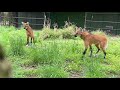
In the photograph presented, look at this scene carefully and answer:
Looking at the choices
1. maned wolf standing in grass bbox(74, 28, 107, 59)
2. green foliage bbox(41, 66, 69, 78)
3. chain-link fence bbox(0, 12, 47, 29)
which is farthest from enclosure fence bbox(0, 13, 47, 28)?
green foliage bbox(41, 66, 69, 78)

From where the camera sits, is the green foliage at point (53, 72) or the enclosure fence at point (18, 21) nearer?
the green foliage at point (53, 72)

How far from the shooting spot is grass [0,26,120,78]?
120 inches

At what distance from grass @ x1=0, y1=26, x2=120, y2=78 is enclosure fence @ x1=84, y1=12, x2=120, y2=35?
0.12m

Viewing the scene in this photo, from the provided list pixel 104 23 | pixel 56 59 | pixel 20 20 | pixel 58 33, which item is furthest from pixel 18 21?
pixel 104 23

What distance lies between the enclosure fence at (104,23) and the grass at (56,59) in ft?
0.38

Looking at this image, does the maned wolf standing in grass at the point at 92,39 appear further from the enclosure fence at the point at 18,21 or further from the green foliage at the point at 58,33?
the enclosure fence at the point at 18,21

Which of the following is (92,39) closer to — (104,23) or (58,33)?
(104,23)

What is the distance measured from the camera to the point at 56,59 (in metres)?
3.33

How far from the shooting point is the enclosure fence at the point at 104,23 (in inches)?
136

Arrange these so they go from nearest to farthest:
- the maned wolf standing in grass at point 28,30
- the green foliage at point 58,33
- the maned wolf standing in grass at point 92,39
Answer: the maned wolf standing in grass at point 92,39 < the maned wolf standing in grass at point 28,30 < the green foliage at point 58,33

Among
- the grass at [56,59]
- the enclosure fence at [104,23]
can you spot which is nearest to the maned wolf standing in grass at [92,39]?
the grass at [56,59]

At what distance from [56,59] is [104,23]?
3.13 ft
